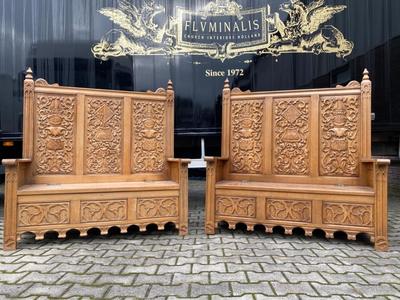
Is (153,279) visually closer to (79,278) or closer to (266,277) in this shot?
(79,278)

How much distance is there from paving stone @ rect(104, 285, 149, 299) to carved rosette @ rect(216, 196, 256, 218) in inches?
48.9

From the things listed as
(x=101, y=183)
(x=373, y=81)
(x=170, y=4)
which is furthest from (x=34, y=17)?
(x=373, y=81)

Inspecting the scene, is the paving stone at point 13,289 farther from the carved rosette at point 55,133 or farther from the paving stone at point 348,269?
the paving stone at point 348,269

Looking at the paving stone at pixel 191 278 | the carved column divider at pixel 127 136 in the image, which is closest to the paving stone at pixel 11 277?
the paving stone at pixel 191 278

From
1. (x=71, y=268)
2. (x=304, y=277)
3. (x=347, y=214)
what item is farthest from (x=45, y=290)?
(x=347, y=214)

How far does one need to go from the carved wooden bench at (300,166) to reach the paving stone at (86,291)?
1.28 meters

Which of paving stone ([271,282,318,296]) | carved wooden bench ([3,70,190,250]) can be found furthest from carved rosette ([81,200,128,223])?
paving stone ([271,282,318,296])

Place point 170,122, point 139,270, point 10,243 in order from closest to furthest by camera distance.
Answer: point 139,270, point 10,243, point 170,122

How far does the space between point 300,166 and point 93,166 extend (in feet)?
6.71

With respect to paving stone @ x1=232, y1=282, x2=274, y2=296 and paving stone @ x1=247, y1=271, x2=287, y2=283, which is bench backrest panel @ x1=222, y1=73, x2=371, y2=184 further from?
paving stone @ x1=232, y1=282, x2=274, y2=296

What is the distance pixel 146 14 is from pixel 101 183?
6.69 ft

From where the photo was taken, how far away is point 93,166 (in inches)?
108

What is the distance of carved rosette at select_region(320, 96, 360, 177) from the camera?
2598mm

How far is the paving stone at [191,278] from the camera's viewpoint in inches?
64.6
